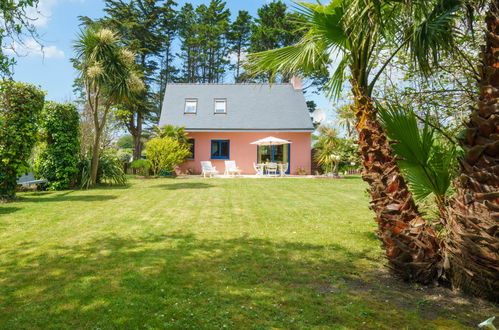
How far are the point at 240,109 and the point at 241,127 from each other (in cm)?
193

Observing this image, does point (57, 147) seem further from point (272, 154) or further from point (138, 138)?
point (138, 138)

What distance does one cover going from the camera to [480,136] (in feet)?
9.58

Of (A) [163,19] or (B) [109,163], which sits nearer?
(B) [109,163]

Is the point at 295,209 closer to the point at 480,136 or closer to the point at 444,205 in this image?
the point at 444,205

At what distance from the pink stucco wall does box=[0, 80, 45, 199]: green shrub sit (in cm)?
1264

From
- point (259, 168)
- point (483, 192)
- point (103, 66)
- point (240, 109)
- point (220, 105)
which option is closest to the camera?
point (483, 192)

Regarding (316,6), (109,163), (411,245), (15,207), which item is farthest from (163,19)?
(411,245)

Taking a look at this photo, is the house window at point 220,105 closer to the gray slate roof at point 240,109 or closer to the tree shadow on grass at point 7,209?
the gray slate roof at point 240,109

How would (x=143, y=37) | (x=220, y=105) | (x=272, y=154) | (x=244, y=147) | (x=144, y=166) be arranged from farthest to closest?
(x=143, y=37)
(x=220, y=105)
(x=272, y=154)
(x=244, y=147)
(x=144, y=166)

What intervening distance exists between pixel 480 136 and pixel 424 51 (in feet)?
3.73

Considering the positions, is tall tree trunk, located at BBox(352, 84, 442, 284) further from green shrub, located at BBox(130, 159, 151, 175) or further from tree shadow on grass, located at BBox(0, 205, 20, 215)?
green shrub, located at BBox(130, 159, 151, 175)

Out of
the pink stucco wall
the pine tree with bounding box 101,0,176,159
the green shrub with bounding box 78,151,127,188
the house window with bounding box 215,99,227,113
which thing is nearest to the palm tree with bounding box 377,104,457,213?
the green shrub with bounding box 78,151,127,188

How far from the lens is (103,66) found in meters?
11.9

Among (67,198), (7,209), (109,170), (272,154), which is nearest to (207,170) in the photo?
(272,154)
